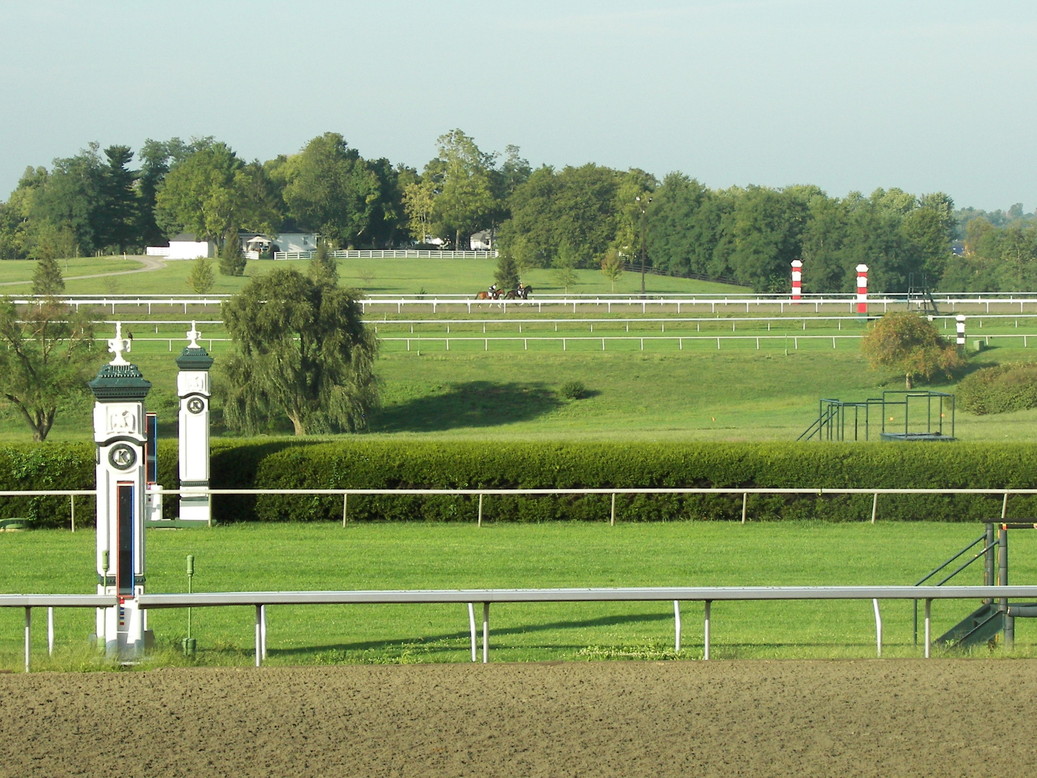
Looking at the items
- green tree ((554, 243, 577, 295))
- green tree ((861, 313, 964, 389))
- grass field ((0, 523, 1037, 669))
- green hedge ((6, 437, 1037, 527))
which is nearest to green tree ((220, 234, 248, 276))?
green tree ((554, 243, 577, 295))

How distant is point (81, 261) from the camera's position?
73.1 m

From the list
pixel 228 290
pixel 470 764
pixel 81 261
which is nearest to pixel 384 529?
pixel 470 764

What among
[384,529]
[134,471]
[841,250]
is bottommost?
[384,529]

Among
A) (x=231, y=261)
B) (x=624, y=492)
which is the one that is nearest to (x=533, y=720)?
(x=624, y=492)

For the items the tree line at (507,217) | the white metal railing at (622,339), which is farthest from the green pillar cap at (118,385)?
the tree line at (507,217)

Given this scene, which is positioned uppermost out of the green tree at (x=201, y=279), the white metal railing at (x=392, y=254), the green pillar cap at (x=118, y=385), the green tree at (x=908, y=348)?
the white metal railing at (x=392, y=254)

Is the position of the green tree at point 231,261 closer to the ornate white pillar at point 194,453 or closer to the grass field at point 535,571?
the grass field at point 535,571

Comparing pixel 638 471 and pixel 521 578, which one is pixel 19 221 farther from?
pixel 521 578

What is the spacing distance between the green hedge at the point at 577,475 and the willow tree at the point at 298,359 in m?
11.4

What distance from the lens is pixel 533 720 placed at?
20.3ft

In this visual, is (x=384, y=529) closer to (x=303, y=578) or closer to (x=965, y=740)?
(x=303, y=578)

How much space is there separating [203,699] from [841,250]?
6153 centimetres

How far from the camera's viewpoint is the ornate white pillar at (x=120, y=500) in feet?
25.6

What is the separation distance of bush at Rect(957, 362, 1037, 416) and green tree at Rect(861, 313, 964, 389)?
190 centimetres
